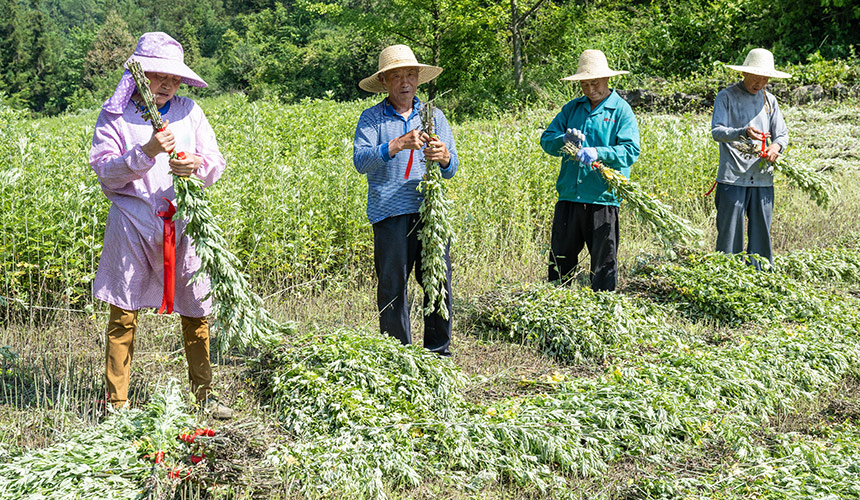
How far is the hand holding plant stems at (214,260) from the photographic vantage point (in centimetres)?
329

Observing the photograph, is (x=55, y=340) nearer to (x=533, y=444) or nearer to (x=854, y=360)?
(x=533, y=444)

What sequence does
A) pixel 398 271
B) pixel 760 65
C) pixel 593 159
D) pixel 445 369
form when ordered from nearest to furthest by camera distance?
pixel 445 369, pixel 398 271, pixel 593 159, pixel 760 65

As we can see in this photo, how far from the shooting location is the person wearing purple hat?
132 inches

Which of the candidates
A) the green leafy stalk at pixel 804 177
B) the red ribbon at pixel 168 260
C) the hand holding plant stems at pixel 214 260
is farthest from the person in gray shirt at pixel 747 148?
the red ribbon at pixel 168 260

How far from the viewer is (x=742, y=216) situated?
625 cm

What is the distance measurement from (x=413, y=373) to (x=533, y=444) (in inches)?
28.0

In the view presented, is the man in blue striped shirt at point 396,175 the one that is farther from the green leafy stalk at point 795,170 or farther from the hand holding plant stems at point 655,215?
the green leafy stalk at point 795,170

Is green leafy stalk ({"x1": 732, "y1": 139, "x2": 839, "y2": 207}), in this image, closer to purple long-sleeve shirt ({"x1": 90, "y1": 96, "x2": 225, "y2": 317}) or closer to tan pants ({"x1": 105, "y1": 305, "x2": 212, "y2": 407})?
purple long-sleeve shirt ({"x1": 90, "y1": 96, "x2": 225, "y2": 317})

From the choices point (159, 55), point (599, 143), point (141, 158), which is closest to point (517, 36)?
point (599, 143)

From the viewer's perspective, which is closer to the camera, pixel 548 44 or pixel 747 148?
pixel 747 148

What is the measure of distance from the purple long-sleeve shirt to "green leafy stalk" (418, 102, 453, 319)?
1.13 meters

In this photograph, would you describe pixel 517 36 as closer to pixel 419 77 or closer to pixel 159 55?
pixel 419 77

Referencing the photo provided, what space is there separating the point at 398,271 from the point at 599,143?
182 cm

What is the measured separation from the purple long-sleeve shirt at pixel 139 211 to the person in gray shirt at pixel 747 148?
4.19 m
